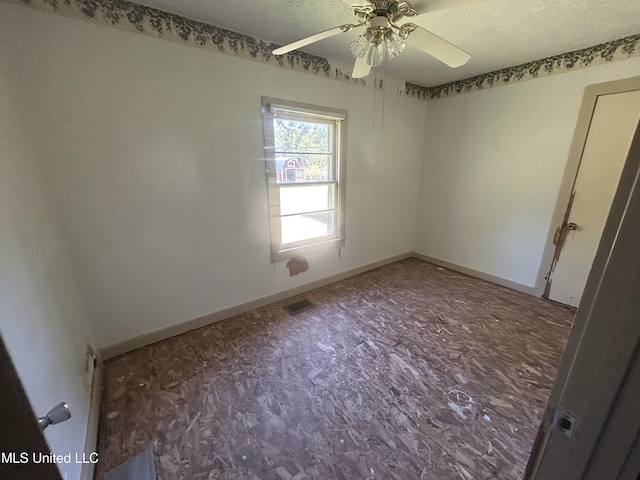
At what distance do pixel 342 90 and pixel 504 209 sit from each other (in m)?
2.40

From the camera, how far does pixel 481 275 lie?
3359 millimetres

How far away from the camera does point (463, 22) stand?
1.85m

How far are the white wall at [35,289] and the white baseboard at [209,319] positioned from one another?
0.37m

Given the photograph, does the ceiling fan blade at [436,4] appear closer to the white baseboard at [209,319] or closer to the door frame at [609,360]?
the door frame at [609,360]

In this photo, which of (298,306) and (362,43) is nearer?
(362,43)

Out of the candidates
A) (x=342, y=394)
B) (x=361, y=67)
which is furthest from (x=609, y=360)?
(x=361, y=67)

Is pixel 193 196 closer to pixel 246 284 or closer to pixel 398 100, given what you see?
pixel 246 284

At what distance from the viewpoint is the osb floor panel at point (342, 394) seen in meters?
1.32

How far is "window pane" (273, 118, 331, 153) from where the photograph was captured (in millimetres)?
2467

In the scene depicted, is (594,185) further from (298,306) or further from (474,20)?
(298,306)

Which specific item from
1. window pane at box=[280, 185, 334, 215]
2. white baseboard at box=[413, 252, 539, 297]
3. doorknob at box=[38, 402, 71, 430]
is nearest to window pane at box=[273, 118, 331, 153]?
window pane at box=[280, 185, 334, 215]

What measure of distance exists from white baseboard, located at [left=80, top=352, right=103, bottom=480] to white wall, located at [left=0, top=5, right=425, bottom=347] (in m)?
0.25

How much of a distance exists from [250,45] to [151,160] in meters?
1.28

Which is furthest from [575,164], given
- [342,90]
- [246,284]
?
[246,284]
